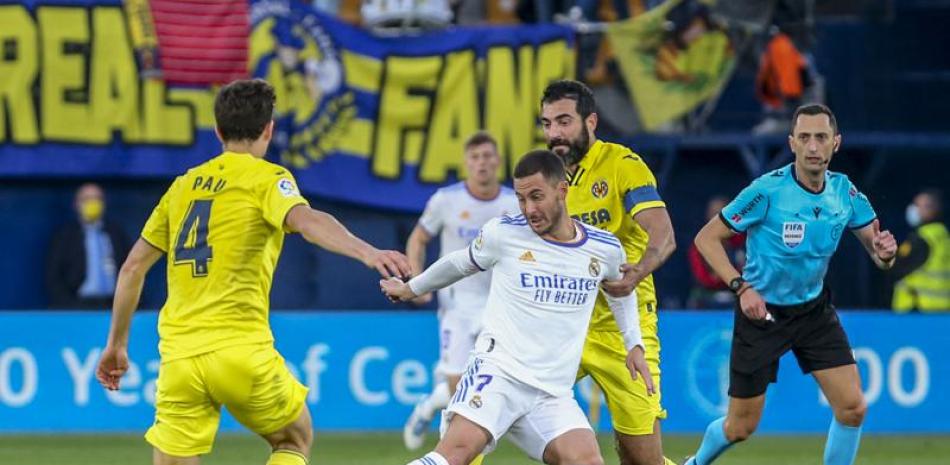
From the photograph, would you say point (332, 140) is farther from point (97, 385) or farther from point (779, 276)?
point (779, 276)

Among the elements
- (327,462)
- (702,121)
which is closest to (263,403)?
(327,462)

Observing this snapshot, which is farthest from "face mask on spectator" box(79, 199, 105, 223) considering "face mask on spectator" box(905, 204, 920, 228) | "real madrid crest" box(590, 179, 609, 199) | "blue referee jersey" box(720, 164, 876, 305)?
"real madrid crest" box(590, 179, 609, 199)

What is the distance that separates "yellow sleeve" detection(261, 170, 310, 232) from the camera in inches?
296

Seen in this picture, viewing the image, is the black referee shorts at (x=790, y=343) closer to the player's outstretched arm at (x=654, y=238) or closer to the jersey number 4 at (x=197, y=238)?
the player's outstretched arm at (x=654, y=238)

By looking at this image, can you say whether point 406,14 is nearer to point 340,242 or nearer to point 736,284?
point 736,284

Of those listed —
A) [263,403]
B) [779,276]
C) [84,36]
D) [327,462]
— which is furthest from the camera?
[84,36]

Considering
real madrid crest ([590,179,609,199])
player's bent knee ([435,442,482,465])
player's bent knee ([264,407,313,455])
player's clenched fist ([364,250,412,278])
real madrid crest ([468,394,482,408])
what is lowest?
player's bent knee ([264,407,313,455])

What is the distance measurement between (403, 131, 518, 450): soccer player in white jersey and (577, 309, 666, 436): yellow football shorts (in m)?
3.89

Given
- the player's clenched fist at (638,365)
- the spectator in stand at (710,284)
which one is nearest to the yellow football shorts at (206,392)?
the player's clenched fist at (638,365)

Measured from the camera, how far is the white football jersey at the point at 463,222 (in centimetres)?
1293

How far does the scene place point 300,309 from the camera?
17938mm

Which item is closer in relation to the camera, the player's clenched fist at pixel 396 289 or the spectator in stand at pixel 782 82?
the player's clenched fist at pixel 396 289

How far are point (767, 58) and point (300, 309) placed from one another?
5.03 metres

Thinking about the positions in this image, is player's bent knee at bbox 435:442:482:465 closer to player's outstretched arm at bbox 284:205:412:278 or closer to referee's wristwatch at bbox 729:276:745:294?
player's outstretched arm at bbox 284:205:412:278
